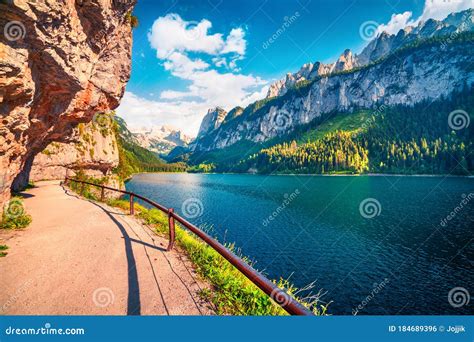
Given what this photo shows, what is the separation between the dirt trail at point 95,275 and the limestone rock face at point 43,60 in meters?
4.57

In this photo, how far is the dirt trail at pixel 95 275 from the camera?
543 centimetres

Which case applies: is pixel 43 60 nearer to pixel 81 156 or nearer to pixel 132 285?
pixel 132 285

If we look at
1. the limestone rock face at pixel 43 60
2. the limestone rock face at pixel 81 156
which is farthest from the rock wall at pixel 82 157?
the limestone rock face at pixel 43 60

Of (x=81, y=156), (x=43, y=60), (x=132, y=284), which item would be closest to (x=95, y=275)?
(x=132, y=284)

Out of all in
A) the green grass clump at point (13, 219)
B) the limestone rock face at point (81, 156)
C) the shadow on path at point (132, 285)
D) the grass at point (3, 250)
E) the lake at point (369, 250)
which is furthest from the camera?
the limestone rock face at point (81, 156)

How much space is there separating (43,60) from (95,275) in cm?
917

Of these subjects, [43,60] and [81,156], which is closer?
[43,60]

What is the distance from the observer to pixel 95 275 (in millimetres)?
6832

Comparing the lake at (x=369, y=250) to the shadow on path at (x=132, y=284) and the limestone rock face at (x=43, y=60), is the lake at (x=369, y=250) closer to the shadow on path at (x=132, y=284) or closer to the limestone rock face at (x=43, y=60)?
the shadow on path at (x=132, y=284)

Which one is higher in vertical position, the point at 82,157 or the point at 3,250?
the point at 82,157

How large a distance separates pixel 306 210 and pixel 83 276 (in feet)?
154

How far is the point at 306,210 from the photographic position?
4994 centimetres

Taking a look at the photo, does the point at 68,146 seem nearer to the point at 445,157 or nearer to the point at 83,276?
the point at 83,276
